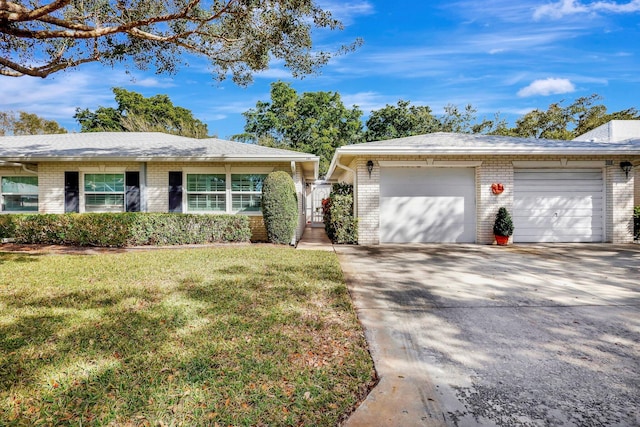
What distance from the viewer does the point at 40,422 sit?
2.09m

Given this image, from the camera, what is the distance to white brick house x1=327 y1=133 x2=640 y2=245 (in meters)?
10.1

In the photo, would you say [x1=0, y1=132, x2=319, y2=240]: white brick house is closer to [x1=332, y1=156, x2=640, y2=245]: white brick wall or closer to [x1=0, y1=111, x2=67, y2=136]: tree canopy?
[x1=332, y1=156, x2=640, y2=245]: white brick wall

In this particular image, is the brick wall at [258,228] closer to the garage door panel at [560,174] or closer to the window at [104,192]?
the window at [104,192]

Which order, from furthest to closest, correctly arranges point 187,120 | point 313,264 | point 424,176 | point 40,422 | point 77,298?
point 187,120
point 424,176
point 313,264
point 77,298
point 40,422

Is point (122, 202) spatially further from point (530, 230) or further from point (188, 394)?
point (530, 230)

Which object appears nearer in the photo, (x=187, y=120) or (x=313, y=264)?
(x=313, y=264)

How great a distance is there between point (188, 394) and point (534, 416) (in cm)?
228

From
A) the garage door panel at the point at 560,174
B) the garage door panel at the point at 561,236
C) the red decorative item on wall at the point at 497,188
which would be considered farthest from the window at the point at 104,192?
the garage door panel at the point at 561,236

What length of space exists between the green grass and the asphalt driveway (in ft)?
1.08

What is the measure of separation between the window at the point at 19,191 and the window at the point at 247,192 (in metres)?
6.77

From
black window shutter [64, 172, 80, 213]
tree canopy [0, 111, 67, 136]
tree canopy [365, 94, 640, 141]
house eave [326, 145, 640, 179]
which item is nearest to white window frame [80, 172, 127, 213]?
black window shutter [64, 172, 80, 213]

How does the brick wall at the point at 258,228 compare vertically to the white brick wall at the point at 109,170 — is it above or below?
below

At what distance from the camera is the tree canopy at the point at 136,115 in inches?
1303

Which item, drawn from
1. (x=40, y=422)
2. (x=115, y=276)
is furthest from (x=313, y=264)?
(x=40, y=422)
